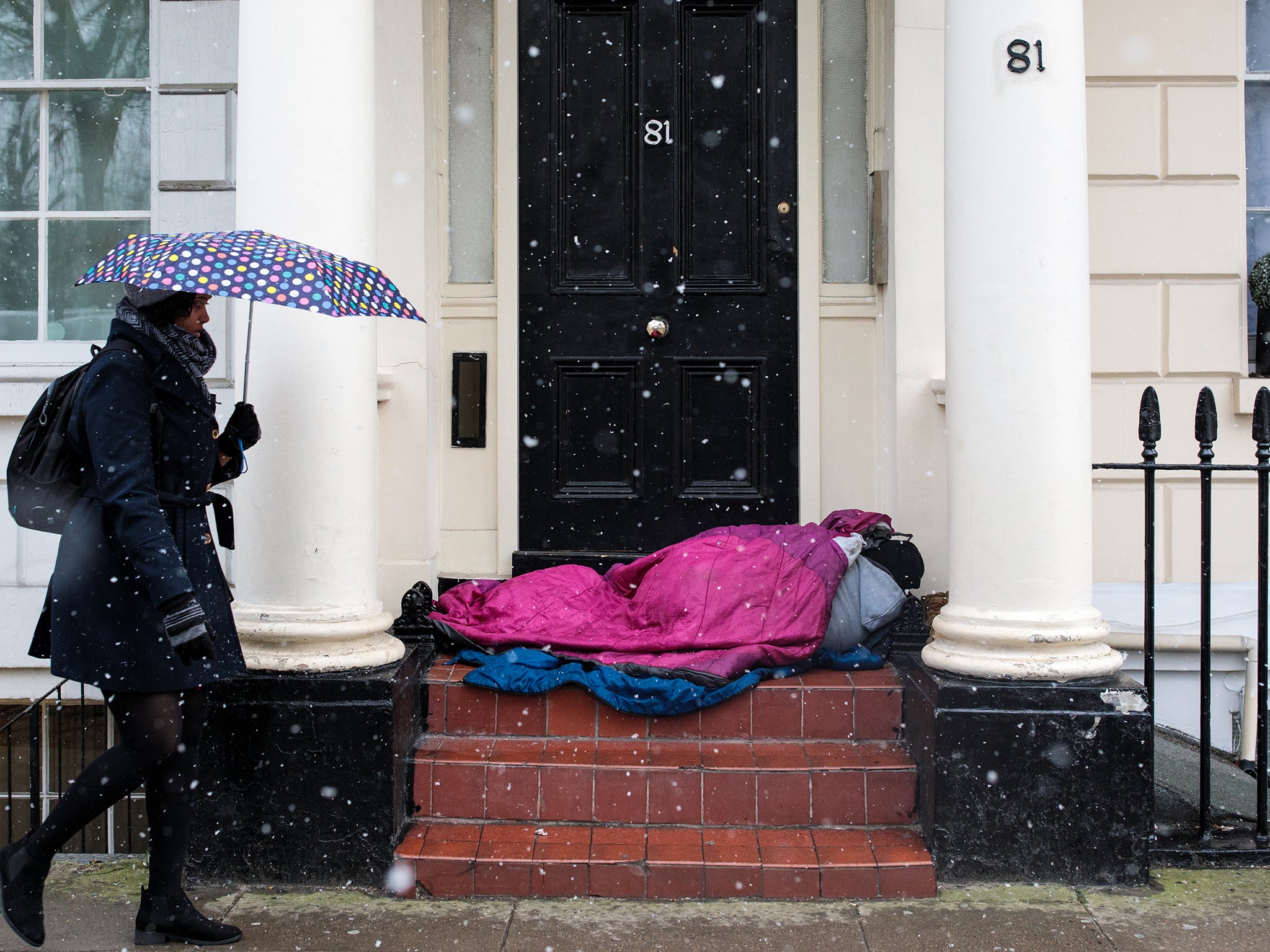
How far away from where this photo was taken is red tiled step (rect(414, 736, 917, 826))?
3664mm

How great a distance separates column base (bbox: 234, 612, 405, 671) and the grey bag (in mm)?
1779

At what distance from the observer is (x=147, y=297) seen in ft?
9.69

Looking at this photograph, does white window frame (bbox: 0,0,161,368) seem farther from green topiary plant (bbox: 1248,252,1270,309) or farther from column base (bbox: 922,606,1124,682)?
green topiary plant (bbox: 1248,252,1270,309)

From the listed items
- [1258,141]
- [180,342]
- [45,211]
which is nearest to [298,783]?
[180,342]

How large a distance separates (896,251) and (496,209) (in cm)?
192

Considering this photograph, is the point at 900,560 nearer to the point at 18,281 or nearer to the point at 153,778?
the point at 153,778

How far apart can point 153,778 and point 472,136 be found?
3375 mm

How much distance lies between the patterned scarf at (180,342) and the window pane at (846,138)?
302 cm

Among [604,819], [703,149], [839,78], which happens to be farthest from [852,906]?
[839,78]

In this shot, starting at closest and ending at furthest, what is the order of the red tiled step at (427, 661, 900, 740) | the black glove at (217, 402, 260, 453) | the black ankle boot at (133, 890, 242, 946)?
the black ankle boot at (133, 890, 242, 946)
the black glove at (217, 402, 260, 453)
the red tiled step at (427, 661, 900, 740)

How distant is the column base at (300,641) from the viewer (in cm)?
363

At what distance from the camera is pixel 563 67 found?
511cm

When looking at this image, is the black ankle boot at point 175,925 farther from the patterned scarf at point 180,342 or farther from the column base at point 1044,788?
the column base at point 1044,788

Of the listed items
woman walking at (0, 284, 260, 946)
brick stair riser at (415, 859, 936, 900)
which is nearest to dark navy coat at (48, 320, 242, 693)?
woman walking at (0, 284, 260, 946)
